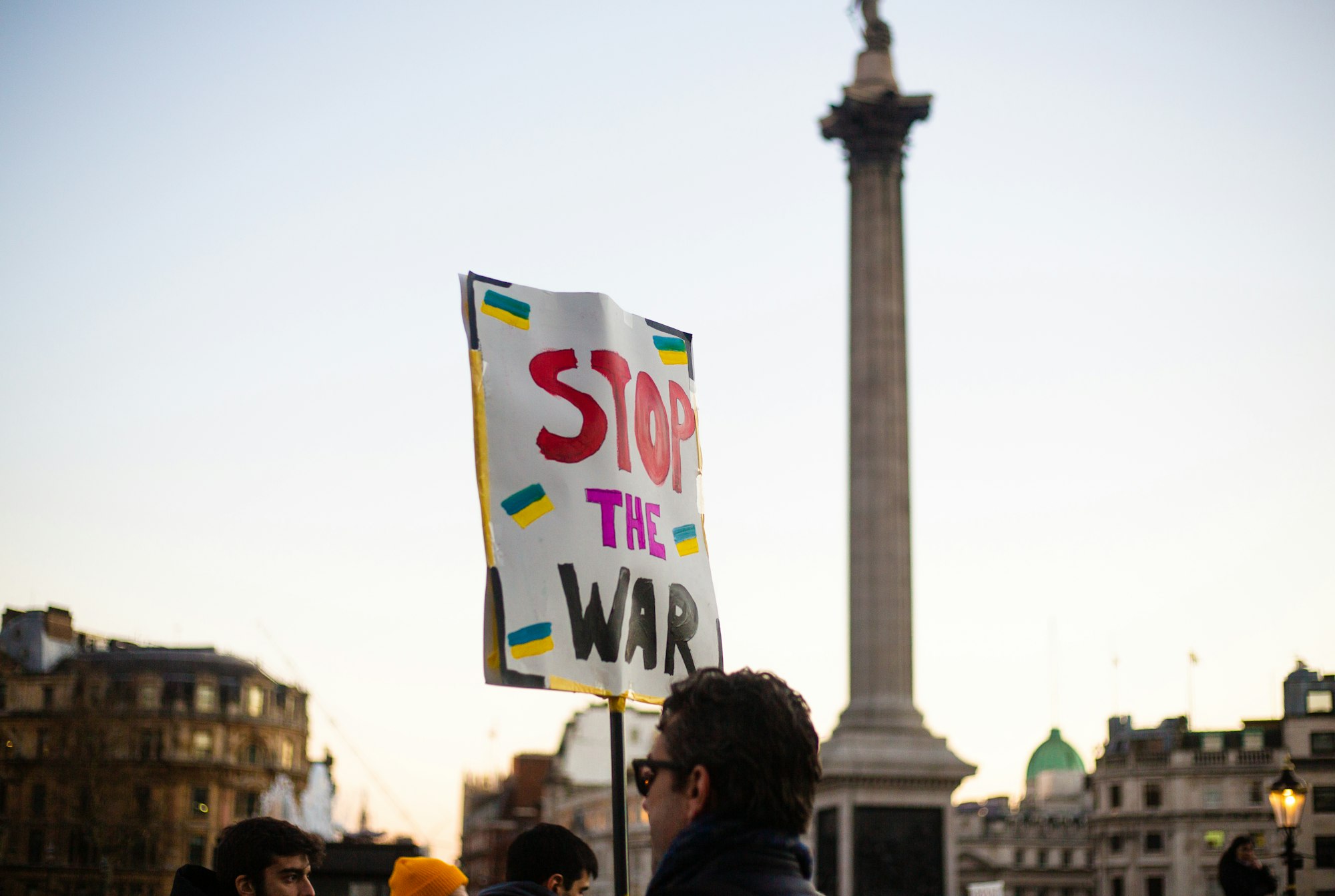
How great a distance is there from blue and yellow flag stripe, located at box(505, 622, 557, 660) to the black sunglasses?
1576 mm

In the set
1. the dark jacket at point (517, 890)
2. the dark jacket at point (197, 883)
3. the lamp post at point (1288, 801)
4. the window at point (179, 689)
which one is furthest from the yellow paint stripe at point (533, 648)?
the window at point (179, 689)

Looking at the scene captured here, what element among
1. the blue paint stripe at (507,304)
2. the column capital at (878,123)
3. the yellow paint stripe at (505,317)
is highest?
the column capital at (878,123)

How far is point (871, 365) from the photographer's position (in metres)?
45.3

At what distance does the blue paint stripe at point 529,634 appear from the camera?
5.58 meters

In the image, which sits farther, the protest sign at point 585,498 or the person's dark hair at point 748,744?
the protest sign at point 585,498

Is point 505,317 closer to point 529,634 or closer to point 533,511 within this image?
point 533,511

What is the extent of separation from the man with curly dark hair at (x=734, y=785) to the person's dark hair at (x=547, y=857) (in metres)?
2.90

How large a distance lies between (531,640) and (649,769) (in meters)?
1.81

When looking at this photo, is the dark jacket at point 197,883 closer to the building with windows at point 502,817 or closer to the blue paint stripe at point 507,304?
the blue paint stripe at point 507,304

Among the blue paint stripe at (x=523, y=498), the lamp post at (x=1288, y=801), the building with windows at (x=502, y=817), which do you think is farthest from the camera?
the building with windows at (x=502, y=817)

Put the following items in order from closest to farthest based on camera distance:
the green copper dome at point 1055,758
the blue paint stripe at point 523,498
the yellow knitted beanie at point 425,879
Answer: the blue paint stripe at point 523,498, the yellow knitted beanie at point 425,879, the green copper dome at point 1055,758

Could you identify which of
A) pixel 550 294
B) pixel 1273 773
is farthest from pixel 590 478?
pixel 1273 773

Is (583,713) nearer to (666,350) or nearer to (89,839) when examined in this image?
(89,839)

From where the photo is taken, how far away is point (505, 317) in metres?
6.19
